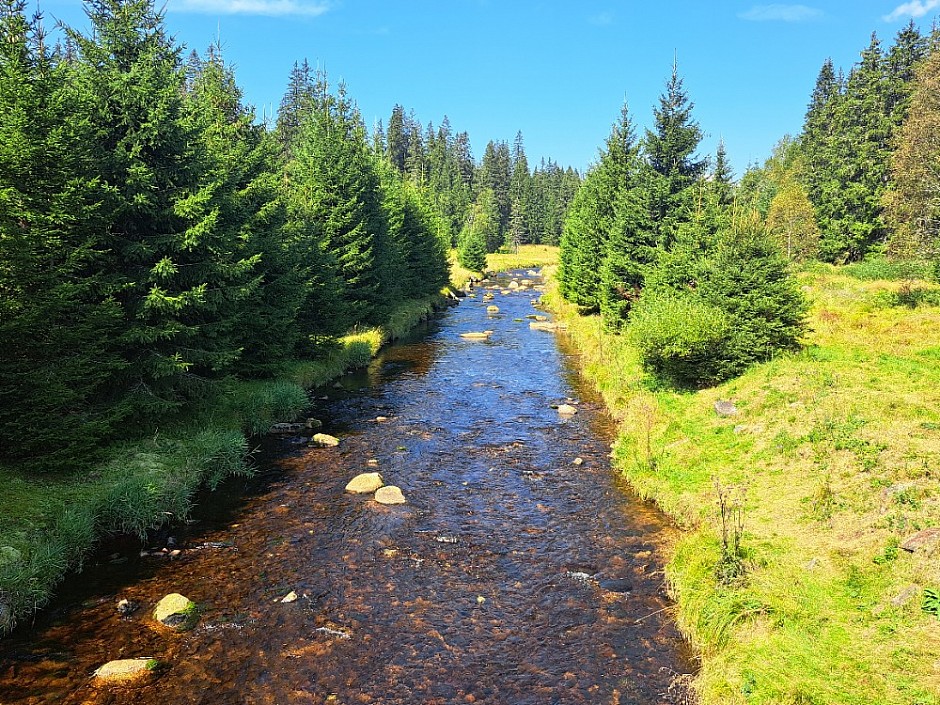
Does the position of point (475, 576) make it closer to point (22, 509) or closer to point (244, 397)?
point (22, 509)

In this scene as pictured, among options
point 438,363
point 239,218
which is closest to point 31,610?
point 239,218

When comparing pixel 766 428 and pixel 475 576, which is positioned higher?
pixel 766 428

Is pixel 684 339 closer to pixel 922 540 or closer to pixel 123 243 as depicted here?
pixel 922 540

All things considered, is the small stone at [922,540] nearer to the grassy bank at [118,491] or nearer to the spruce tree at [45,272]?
Answer: the grassy bank at [118,491]

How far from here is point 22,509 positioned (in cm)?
1255

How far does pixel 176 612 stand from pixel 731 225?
22.9 m

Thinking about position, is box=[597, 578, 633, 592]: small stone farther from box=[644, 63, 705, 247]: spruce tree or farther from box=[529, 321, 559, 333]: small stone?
box=[529, 321, 559, 333]: small stone

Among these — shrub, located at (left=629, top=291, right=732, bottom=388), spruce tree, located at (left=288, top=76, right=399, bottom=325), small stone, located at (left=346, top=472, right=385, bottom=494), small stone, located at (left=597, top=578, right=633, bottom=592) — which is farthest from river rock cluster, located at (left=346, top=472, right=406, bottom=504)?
spruce tree, located at (left=288, top=76, right=399, bottom=325)

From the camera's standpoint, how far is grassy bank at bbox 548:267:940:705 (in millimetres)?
8641

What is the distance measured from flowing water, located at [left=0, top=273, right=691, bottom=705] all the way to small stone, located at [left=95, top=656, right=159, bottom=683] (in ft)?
0.64

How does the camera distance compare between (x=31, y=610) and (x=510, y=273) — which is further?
(x=510, y=273)

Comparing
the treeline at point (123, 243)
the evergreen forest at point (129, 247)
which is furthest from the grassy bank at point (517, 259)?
the treeline at point (123, 243)

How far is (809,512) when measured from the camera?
12.4 metres

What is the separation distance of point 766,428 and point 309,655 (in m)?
14.1
